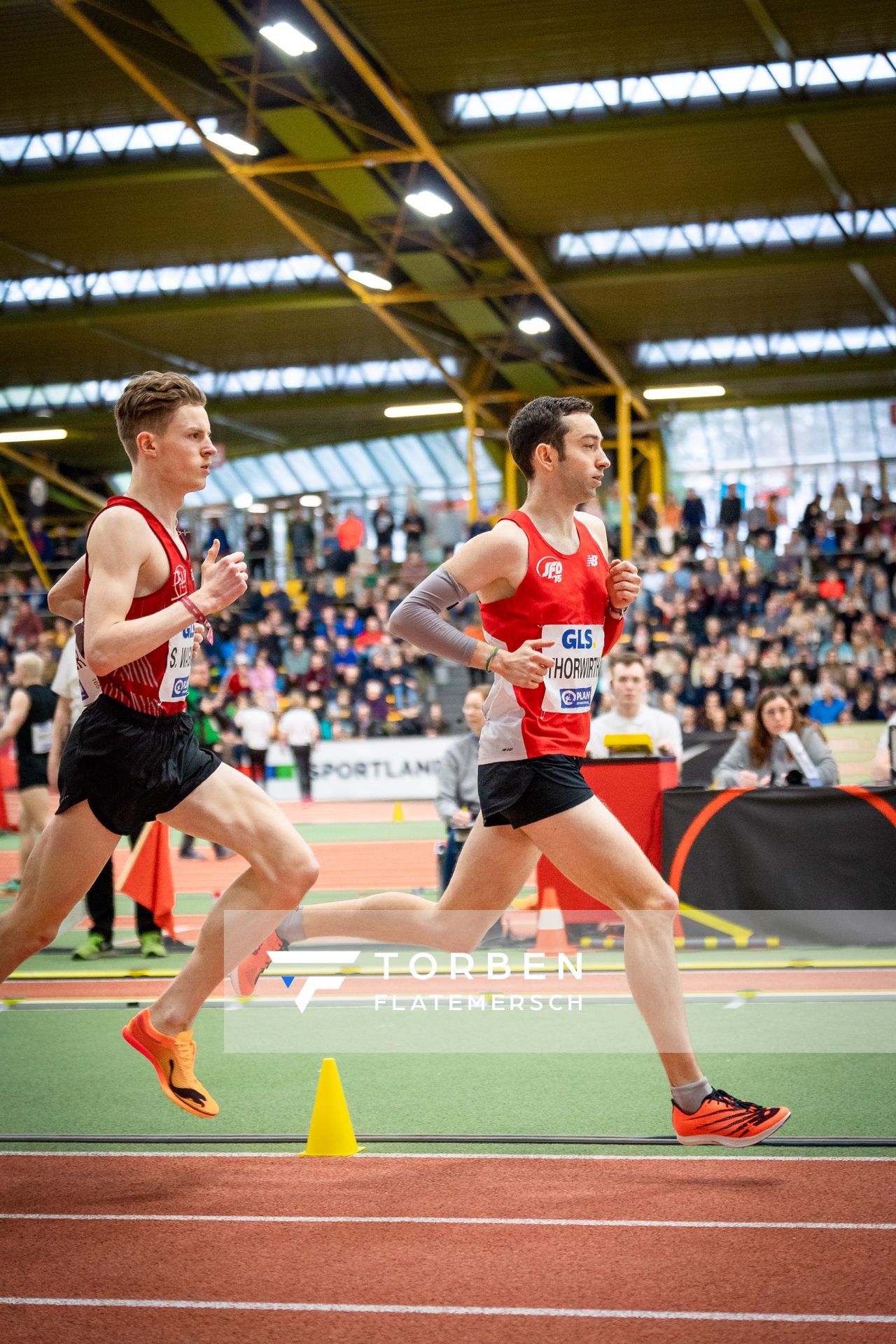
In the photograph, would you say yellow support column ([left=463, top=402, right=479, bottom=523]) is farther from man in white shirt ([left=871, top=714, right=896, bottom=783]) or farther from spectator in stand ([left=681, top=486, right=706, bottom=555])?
man in white shirt ([left=871, top=714, right=896, bottom=783])

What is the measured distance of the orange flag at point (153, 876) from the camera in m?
8.63

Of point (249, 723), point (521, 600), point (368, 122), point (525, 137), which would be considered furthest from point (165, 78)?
point (521, 600)

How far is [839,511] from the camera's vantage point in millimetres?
25922

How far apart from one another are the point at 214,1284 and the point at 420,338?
80.9 ft

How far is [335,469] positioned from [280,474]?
1738mm

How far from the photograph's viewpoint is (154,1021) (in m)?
4.39

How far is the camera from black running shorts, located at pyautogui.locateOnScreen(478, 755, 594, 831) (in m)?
4.23

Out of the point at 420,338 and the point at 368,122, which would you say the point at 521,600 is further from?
the point at 420,338

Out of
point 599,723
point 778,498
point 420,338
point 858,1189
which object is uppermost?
point 420,338

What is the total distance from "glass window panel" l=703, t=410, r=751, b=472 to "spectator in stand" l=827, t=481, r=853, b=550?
6.65 m

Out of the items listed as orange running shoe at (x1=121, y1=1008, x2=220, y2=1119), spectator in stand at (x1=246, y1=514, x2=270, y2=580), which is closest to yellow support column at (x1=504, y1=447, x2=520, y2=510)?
spectator in stand at (x1=246, y1=514, x2=270, y2=580)

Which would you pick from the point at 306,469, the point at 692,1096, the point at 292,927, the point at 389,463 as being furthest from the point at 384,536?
the point at 692,1096

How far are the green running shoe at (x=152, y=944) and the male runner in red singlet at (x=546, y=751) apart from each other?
4.55 metres

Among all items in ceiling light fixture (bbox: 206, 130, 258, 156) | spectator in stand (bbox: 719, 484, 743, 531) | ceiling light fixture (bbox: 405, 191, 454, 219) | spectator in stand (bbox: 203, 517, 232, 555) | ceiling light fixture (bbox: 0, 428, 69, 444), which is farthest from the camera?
ceiling light fixture (bbox: 0, 428, 69, 444)
